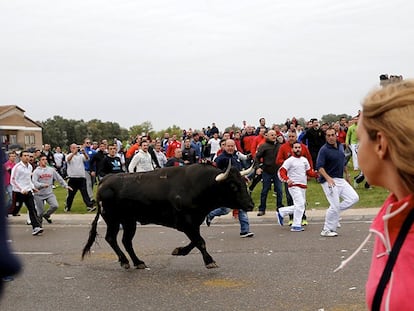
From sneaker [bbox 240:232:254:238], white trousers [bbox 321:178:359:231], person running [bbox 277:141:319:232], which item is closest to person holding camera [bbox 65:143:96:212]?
sneaker [bbox 240:232:254:238]

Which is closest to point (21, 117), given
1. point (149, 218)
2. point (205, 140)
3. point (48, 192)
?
point (205, 140)

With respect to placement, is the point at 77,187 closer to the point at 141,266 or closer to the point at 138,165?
the point at 138,165

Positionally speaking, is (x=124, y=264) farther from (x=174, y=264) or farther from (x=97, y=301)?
(x=97, y=301)

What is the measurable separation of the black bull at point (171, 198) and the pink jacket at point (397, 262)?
628 cm

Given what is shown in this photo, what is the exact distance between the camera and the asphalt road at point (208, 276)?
21.4ft

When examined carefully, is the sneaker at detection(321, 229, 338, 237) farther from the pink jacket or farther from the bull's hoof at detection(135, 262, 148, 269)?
the pink jacket

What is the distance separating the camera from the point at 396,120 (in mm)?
1783

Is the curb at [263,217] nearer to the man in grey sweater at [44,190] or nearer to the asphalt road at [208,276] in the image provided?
the man in grey sweater at [44,190]

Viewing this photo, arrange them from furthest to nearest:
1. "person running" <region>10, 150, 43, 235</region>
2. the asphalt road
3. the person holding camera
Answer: the person holding camera, "person running" <region>10, 150, 43, 235</region>, the asphalt road

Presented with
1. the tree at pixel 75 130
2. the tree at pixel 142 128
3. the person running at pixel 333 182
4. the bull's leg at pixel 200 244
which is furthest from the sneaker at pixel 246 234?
the tree at pixel 75 130

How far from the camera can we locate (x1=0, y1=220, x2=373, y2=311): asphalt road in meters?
6.51

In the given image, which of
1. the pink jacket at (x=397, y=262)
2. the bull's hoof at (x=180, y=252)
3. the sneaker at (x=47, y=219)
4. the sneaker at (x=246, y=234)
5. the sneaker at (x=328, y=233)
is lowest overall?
the sneaker at (x=47, y=219)

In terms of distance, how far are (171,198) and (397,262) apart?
6.64 m

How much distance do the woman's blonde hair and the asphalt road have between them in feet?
13.3
